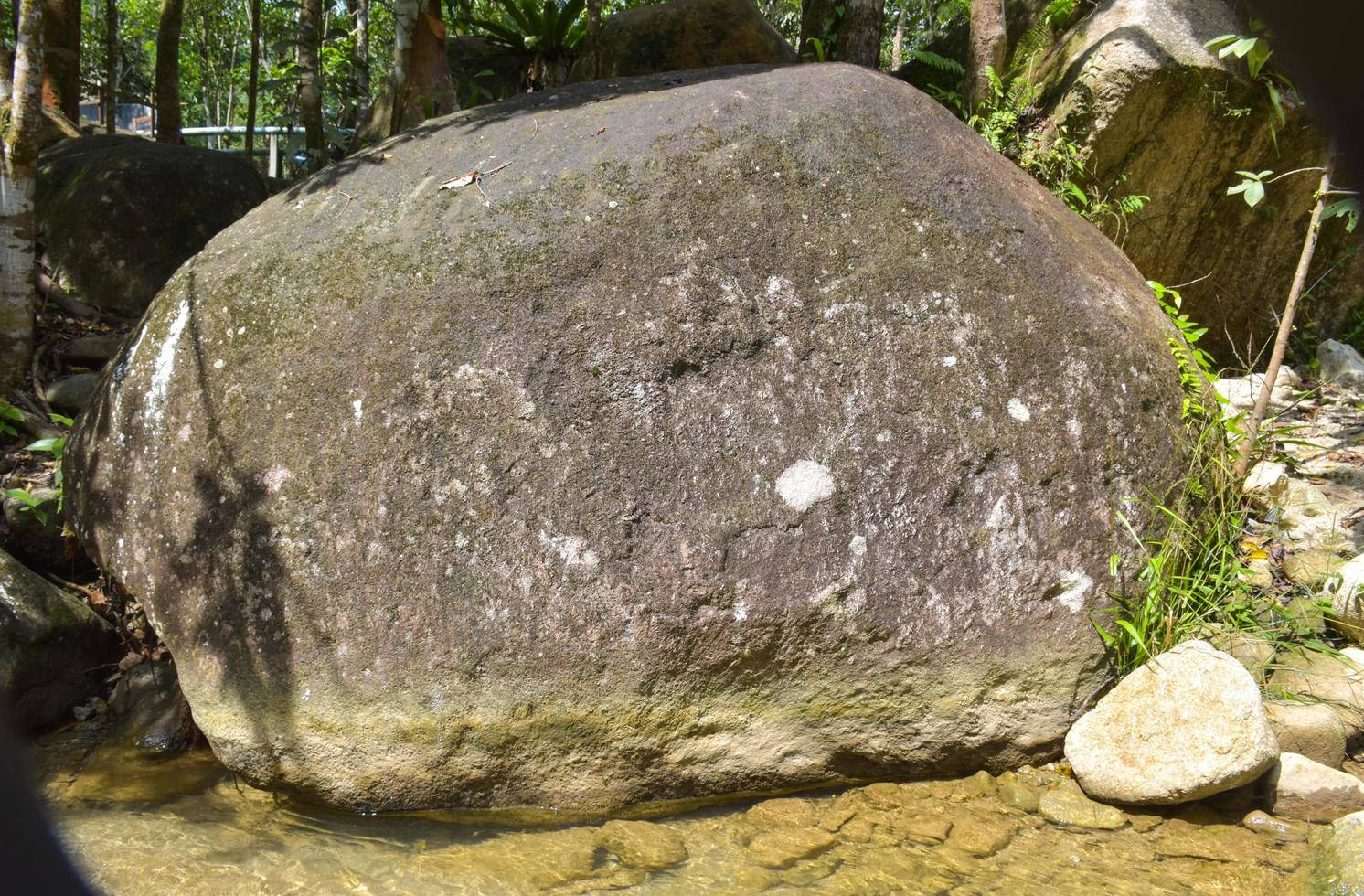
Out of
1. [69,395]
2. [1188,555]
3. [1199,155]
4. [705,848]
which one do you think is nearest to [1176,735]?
[1188,555]

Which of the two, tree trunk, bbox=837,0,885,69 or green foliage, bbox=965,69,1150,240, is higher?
tree trunk, bbox=837,0,885,69

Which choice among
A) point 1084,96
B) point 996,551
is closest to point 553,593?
point 996,551

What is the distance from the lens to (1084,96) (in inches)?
208

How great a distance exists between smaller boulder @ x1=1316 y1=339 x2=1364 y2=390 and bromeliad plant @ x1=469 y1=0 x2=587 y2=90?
5.49 meters

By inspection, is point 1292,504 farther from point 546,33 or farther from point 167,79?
point 167,79

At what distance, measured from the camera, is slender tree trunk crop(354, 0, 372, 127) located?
8.22m

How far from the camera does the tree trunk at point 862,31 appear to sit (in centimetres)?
596

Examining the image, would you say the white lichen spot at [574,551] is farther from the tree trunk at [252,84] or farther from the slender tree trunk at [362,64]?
the tree trunk at [252,84]

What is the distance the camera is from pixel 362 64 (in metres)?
8.04

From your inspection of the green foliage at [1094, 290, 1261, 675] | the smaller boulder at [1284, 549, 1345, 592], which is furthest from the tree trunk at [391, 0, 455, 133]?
the smaller boulder at [1284, 549, 1345, 592]

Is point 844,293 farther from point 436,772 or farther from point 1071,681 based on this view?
point 436,772

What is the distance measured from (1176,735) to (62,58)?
8.62 metres

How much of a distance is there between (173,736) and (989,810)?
2771 millimetres

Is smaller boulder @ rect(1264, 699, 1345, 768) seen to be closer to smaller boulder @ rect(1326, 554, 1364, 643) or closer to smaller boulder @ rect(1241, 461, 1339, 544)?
smaller boulder @ rect(1326, 554, 1364, 643)
